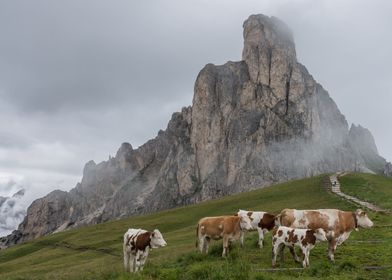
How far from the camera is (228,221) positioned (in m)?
25.8

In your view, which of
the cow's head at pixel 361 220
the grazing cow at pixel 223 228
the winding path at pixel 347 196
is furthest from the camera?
the winding path at pixel 347 196

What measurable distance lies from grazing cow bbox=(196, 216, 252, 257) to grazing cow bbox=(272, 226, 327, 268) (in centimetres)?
324

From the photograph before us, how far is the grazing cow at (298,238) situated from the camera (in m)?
21.8

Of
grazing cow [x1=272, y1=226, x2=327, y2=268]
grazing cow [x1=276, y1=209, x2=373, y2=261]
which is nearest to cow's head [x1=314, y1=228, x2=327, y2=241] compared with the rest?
grazing cow [x1=272, y1=226, x2=327, y2=268]

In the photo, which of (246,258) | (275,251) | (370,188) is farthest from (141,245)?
(370,188)

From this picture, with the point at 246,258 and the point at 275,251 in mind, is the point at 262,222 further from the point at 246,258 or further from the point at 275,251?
the point at 275,251

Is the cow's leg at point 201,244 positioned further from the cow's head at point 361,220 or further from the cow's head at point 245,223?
the cow's head at point 361,220

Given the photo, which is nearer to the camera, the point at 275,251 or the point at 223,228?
the point at 275,251

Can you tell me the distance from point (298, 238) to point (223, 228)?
4.95 m

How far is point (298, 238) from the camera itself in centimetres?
2200

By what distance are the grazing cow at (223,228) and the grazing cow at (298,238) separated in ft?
10.6

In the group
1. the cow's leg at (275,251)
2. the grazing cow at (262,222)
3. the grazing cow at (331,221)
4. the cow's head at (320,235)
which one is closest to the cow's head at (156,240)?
the cow's leg at (275,251)

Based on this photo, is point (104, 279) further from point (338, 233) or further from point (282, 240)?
point (338, 233)

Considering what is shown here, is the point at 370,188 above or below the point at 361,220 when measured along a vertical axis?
above
